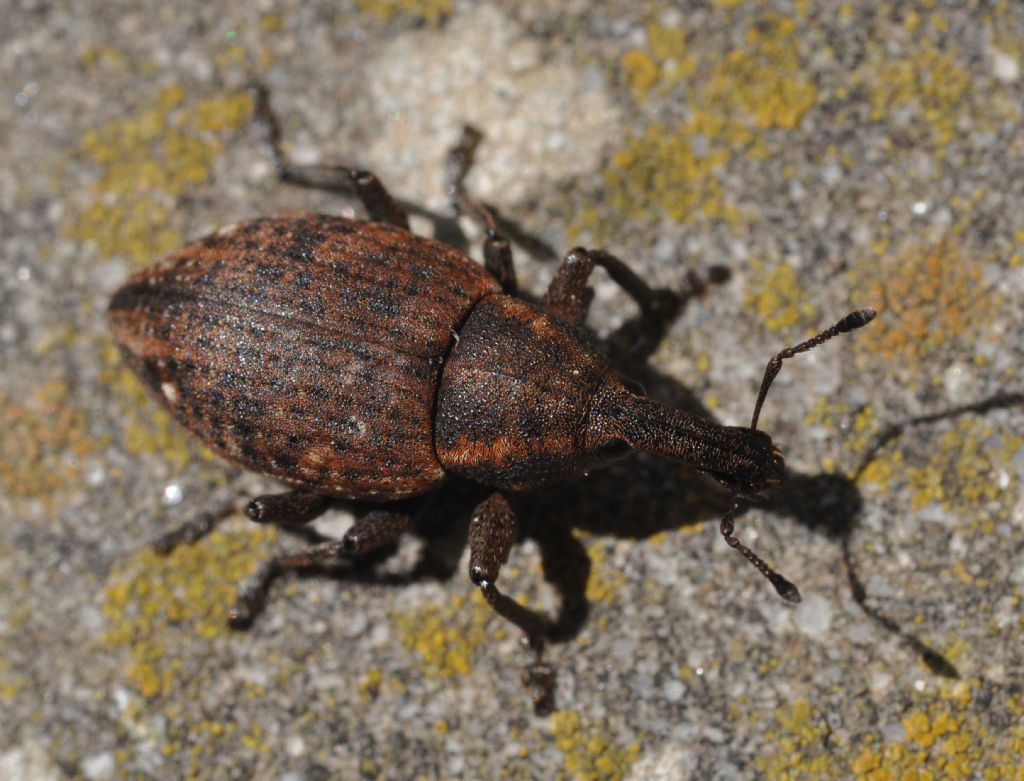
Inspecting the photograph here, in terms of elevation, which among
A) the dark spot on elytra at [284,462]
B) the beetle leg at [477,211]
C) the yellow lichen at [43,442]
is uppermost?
the beetle leg at [477,211]

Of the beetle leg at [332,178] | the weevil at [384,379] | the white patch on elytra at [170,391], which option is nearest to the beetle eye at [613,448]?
the weevil at [384,379]

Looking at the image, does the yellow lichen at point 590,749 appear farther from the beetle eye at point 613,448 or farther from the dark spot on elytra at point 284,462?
the dark spot on elytra at point 284,462

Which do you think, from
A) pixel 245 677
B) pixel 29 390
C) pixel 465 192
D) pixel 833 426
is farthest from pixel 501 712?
pixel 29 390

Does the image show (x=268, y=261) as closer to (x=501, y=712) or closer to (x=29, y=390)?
(x=29, y=390)

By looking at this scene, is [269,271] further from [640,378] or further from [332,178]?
[640,378]

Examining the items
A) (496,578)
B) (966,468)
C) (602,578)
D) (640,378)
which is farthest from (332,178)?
(966,468)

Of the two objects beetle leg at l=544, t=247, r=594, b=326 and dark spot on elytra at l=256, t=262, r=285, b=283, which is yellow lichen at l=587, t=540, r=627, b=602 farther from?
dark spot on elytra at l=256, t=262, r=285, b=283
